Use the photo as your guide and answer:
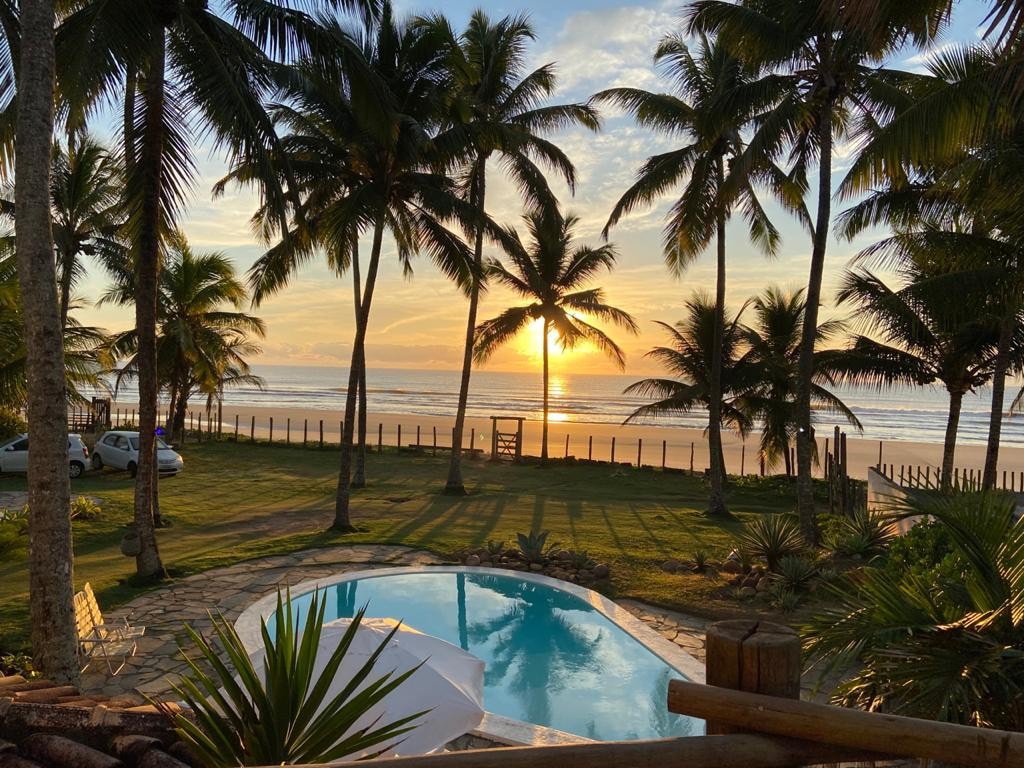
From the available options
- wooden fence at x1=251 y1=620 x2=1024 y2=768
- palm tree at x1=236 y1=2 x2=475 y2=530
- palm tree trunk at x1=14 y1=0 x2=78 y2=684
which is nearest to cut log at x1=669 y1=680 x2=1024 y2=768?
wooden fence at x1=251 y1=620 x2=1024 y2=768

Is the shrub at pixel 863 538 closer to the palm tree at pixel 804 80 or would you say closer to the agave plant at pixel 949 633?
the palm tree at pixel 804 80

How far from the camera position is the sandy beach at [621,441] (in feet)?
115

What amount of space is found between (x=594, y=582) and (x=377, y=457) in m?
18.5

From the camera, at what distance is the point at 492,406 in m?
67.9

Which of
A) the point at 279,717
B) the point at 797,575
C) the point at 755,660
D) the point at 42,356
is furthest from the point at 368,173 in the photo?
the point at 755,660

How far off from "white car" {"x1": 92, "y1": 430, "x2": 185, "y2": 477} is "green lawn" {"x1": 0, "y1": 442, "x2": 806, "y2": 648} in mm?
411

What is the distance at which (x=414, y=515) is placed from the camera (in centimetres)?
1593

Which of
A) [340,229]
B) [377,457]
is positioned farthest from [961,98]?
[377,457]

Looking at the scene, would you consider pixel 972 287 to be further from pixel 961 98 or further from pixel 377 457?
pixel 377 457

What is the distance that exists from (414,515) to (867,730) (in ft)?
47.4

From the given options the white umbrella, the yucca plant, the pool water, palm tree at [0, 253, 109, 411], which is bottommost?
the pool water

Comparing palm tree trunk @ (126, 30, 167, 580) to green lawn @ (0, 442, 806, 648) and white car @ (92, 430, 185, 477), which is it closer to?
green lawn @ (0, 442, 806, 648)

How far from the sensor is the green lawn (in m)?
10.5

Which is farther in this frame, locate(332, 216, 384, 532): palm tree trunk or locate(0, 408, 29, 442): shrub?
locate(0, 408, 29, 442): shrub
